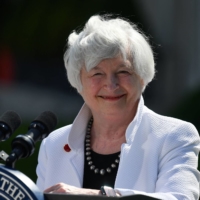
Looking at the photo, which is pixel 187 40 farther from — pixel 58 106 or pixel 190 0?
pixel 58 106

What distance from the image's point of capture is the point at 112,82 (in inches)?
147

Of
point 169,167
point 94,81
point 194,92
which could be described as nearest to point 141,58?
point 94,81

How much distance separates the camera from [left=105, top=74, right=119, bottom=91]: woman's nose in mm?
3742

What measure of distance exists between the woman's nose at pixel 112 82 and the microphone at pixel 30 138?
0.53 m

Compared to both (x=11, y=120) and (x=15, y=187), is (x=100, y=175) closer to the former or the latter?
(x=11, y=120)

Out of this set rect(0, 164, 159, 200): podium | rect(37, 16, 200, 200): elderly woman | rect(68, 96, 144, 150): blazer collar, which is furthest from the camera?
rect(68, 96, 144, 150): blazer collar

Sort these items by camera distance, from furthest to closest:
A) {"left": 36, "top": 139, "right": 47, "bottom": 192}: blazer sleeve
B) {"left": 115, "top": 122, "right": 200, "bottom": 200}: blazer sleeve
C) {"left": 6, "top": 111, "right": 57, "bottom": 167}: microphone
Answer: {"left": 36, "top": 139, "right": 47, "bottom": 192}: blazer sleeve, {"left": 115, "top": 122, "right": 200, "bottom": 200}: blazer sleeve, {"left": 6, "top": 111, "right": 57, "bottom": 167}: microphone

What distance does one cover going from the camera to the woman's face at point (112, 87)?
375cm

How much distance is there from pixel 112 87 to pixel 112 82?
0.02 metres

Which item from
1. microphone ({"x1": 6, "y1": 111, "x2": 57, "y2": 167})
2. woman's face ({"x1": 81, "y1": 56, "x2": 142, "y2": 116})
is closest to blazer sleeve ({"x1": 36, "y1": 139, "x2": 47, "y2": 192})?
woman's face ({"x1": 81, "y1": 56, "x2": 142, "y2": 116})

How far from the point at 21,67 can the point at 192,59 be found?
240 cm

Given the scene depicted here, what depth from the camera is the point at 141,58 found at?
3787 millimetres

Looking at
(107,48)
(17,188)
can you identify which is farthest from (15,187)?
(107,48)

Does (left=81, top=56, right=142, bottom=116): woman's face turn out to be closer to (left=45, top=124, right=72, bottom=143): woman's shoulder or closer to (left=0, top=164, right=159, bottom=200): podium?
(left=45, top=124, right=72, bottom=143): woman's shoulder
